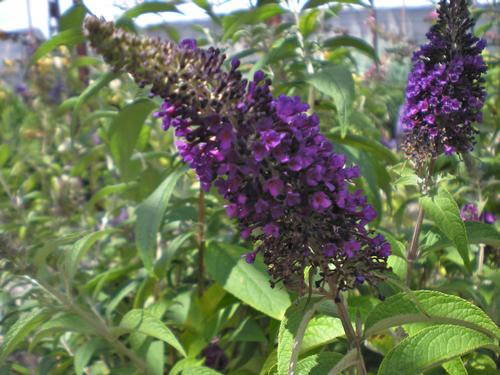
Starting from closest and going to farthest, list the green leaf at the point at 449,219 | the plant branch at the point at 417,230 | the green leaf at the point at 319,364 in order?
1. the green leaf at the point at 319,364
2. the green leaf at the point at 449,219
3. the plant branch at the point at 417,230

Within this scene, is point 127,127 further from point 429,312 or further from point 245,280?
point 429,312

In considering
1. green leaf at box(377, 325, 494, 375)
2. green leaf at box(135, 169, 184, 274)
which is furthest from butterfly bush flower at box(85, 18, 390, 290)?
green leaf at box(135, 169, 184, 274)

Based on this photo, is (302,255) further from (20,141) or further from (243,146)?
(20,141)

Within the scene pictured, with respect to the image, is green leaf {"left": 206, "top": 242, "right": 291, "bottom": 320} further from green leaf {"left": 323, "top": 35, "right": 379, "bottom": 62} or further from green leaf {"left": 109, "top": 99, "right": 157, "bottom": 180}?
green leaf {"left": 323, "top": 35, "right": 379, "bottom": 62}

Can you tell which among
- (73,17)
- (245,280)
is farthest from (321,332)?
(73,17)

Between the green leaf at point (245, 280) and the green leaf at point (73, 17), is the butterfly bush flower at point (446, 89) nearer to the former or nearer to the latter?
the green leaf at point (245, 280)

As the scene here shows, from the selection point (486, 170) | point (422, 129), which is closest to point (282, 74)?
point (486, 170)

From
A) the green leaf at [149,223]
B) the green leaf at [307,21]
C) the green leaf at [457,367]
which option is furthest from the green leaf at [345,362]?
the green leaf at [307,21]
